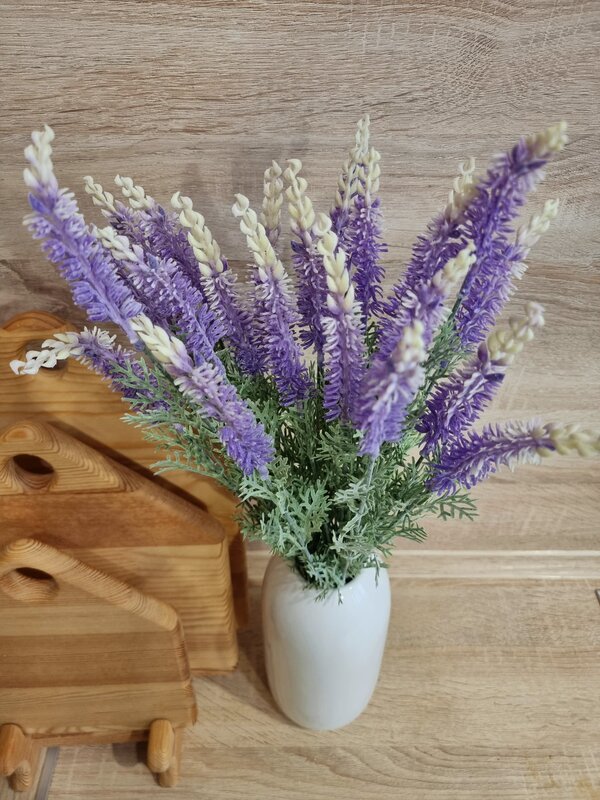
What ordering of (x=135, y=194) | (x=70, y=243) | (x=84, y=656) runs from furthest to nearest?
(x=84, y=656) → (x=135, y=194) → (x=70, y=243)

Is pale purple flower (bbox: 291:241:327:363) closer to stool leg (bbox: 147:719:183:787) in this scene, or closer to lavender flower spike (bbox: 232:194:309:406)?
lavender flower spike (bbox: 232:194:309:406)

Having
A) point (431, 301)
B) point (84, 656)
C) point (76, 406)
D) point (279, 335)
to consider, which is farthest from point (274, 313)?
point (84, 656)

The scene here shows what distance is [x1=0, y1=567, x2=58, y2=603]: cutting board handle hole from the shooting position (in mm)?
628

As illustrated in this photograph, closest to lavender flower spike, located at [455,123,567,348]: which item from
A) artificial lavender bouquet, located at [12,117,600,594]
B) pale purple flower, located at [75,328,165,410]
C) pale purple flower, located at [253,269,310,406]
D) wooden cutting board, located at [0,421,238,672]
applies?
artificial lavender bouquet, located at [12,117,600,594]

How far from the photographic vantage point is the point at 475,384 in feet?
1.44

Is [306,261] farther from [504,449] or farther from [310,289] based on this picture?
[504,449]

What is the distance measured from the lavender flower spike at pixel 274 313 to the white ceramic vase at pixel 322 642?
0.64 feet

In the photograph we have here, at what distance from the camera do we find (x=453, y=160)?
607 millimetres

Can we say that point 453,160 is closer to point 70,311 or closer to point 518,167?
point 518,167

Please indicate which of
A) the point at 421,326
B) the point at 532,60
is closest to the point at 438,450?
the point at 421,326

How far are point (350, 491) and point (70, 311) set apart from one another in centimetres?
34

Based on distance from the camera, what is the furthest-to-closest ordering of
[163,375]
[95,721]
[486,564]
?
[486,564] < [95,721] < [163,375]

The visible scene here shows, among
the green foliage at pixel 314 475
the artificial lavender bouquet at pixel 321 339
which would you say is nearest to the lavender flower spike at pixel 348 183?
the artificial lavender bouquet at pixel 321 339

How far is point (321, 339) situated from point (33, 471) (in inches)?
13.4
